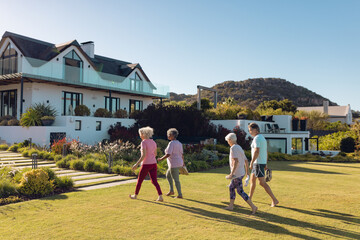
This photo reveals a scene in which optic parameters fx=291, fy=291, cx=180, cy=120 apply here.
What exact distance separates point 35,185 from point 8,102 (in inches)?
756

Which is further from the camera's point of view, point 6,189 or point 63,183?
point 63,183

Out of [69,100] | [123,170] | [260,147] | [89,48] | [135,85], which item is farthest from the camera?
[89,48]

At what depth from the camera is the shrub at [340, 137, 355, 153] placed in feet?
79.8

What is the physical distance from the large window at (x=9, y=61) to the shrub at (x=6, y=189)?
1583 centimetres

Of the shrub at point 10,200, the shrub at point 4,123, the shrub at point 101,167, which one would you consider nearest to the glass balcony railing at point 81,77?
the shrub at point 4,123

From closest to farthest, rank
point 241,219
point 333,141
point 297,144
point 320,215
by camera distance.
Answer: point 241,219 < point 320,215 < point 297,144 < point 333,141

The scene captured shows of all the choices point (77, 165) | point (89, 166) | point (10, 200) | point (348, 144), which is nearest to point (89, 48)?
point (77, 165)

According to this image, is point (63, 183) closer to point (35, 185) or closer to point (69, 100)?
point (35, 185)

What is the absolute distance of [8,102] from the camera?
913 inches

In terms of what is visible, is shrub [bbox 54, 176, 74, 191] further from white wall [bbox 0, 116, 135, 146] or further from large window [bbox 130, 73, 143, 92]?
large window [bbox 130, 73, 143, 92]

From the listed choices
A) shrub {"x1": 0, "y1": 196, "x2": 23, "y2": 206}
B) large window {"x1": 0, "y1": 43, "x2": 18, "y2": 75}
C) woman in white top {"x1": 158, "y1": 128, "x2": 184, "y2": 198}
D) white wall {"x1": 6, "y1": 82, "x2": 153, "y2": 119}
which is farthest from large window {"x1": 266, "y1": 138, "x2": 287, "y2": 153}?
shrub {"x1": 0, "y1": 196, "x2": 23, "y2": 206}

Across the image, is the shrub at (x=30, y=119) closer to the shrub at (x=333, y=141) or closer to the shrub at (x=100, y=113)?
the shrub at (x=100, y=113)

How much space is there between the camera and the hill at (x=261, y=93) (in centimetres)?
8394

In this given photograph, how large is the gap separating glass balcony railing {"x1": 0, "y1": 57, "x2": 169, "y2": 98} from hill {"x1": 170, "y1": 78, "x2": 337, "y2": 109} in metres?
54.2
